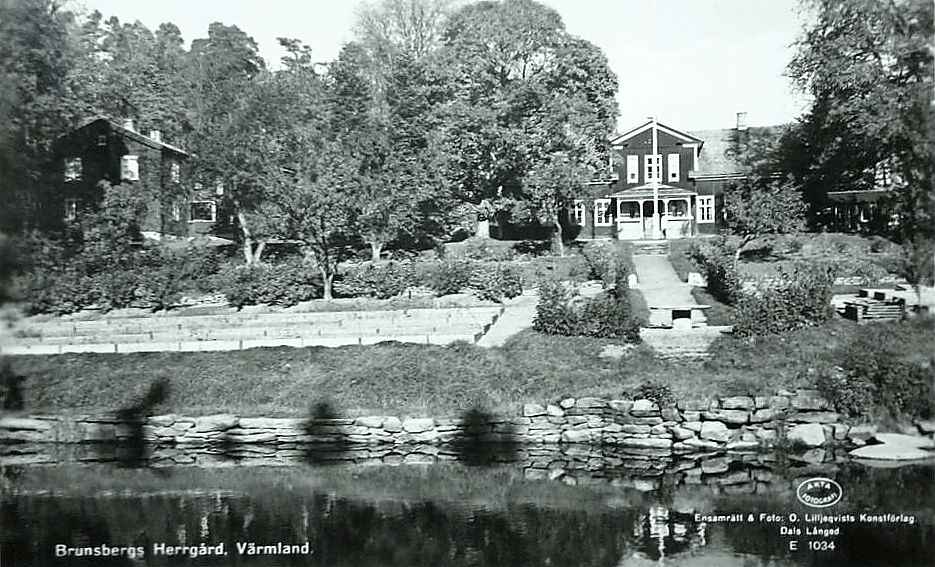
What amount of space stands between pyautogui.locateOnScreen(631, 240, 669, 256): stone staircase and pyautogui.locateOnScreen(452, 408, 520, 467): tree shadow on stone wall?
33.5 ft

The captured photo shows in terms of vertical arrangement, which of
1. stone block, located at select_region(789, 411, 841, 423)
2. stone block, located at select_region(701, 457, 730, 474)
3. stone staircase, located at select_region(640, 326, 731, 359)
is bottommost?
stone block, located at select_region(701, 457, 730, 474)

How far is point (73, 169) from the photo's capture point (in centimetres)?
1633

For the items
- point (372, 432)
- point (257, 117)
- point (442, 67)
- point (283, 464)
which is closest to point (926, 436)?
point (372, 432)

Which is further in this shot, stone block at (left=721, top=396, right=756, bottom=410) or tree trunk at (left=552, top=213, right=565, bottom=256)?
tree trunk at (left=552, top=213, right=565, bottom=256)

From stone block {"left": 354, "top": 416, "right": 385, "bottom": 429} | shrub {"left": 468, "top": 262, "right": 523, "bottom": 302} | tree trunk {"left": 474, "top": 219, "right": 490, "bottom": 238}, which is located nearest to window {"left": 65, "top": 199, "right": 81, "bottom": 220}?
shrub {"left": 468, "top": 262, "right": 523, "bottom": 302}

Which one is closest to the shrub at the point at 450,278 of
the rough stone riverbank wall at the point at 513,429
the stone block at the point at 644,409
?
the rough stone riverbank wall at the point at 513,429

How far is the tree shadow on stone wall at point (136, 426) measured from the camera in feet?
34.9

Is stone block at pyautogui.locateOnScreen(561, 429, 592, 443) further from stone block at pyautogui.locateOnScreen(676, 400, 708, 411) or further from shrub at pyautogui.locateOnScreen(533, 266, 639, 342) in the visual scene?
shrub at pyautogui.locateOnScreen(533, 266, 639, 342)

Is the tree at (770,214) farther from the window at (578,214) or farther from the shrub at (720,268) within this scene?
the window at (578,214)

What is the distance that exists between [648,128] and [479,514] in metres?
16.5

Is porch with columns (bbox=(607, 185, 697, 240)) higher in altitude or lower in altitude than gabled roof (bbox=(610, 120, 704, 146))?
lower

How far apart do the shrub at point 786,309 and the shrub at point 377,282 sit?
7.11 meters

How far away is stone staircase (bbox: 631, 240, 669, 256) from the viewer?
780 inches

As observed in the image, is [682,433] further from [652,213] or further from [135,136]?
[135,136]
